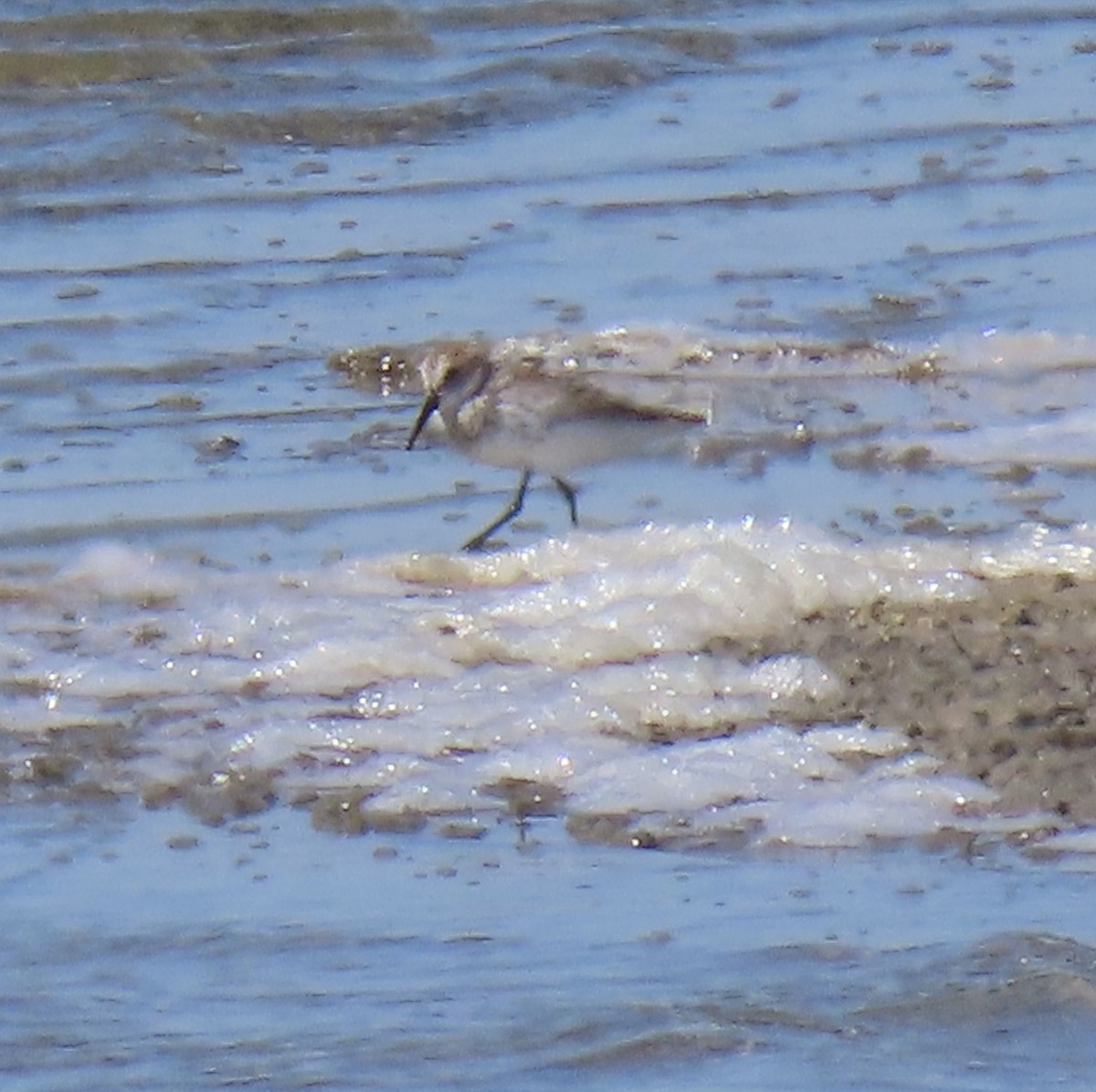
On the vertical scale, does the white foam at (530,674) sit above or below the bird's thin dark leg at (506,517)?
above

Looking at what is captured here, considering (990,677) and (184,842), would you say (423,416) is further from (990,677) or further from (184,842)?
(184,842)

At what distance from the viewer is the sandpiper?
18.6 ft

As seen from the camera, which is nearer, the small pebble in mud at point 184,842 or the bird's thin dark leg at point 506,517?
the small pebble in mud at point 184,842

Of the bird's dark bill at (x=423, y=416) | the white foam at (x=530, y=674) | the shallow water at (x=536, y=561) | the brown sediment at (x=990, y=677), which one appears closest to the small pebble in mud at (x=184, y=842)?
the shallow water at (x=536, y=561)

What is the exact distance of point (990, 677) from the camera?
4348 mm

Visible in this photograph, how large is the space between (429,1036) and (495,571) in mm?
1790

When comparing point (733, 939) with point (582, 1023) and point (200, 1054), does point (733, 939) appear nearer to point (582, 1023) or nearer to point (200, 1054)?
point (582, 1023)

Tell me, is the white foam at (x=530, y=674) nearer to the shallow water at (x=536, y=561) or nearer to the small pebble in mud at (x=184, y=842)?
the shallow water at (x=536, y=561)

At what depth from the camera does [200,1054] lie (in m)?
3.37

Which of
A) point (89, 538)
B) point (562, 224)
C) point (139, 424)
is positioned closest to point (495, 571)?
point (89, 538)

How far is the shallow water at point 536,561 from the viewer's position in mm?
3504

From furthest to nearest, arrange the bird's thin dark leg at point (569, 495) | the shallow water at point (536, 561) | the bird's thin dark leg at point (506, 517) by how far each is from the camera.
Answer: the bird's thin dark leg at point (569, 495) < the bird's thin dark leg at point (506, 517) < the shallow water at point (536, 561)

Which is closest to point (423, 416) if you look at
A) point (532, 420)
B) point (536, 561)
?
point (532, 420)

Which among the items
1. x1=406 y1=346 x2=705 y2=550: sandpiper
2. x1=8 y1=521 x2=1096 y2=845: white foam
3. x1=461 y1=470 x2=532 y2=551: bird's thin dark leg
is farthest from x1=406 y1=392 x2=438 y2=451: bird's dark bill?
x1=8 y1=521 x2=1096 y2=845: white foam
